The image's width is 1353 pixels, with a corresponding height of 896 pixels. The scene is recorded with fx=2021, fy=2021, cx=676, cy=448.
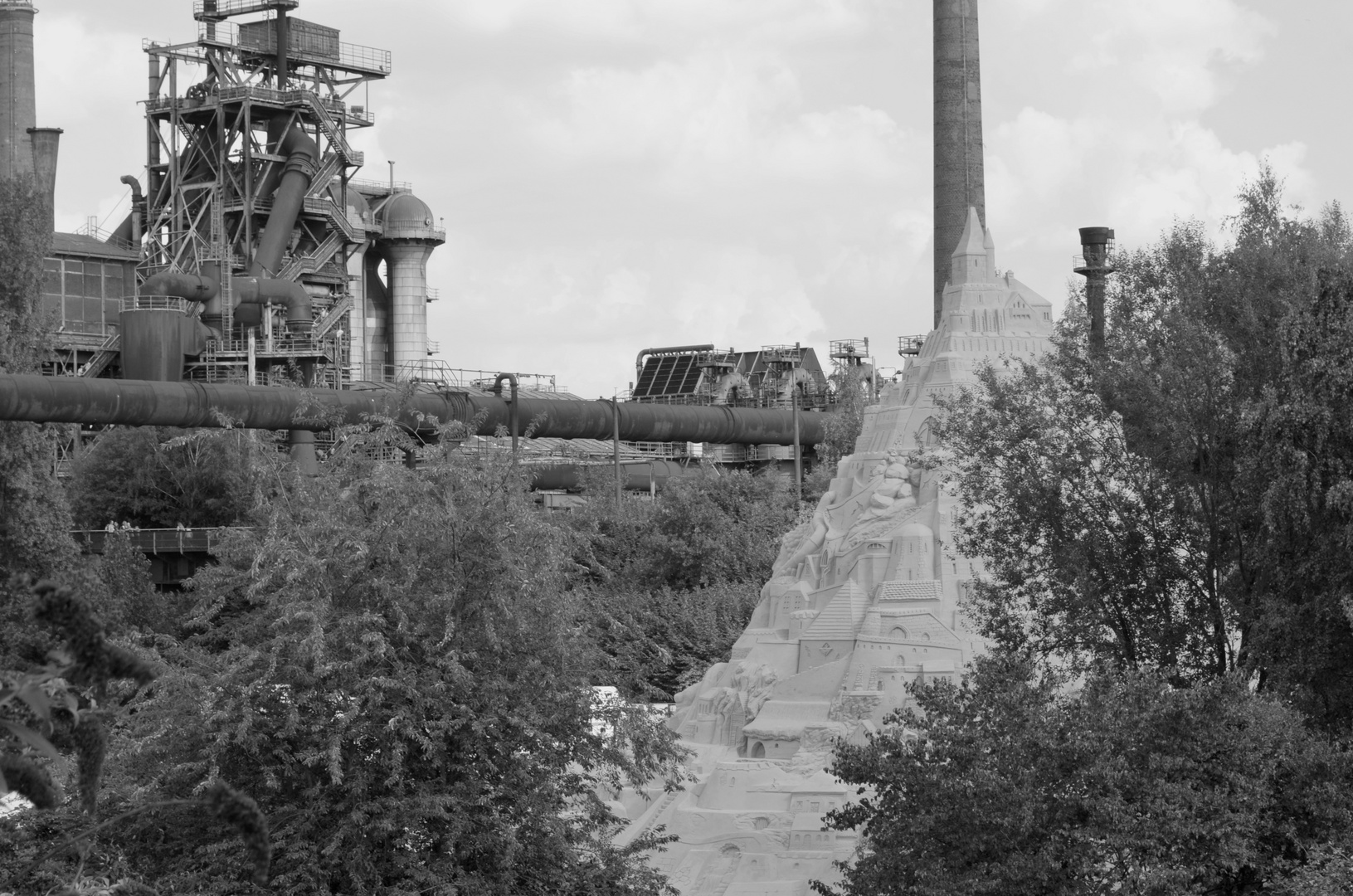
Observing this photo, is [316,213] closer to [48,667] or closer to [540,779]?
[540,779]

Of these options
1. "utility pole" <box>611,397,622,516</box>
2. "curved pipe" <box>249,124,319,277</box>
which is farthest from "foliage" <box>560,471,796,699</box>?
"curved pipe" <box>249,124,319,277</box>

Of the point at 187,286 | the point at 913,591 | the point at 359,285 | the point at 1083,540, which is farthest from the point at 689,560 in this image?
the point at 1083,540

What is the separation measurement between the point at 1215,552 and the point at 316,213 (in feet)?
193

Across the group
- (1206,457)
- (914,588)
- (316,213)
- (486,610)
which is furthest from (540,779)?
(316,213)

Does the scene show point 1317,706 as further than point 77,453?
No

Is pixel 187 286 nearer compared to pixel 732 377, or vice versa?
pixel 187 286

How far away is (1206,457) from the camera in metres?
29.0

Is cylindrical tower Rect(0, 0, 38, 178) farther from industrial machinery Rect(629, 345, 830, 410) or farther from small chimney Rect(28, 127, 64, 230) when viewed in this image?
industrial machinery Rect(629, 345, 830, 410)

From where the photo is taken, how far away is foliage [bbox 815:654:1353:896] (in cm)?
2372

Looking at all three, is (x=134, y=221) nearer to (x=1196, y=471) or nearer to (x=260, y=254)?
(x=260, y=254)

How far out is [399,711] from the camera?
80.3ft

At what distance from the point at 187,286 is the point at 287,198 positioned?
671 centimetres

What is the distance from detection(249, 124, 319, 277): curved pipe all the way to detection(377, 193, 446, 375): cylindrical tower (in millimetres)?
7575

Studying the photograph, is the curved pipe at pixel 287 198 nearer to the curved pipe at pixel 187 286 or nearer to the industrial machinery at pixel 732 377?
the curved pipe at pixel 187 286
